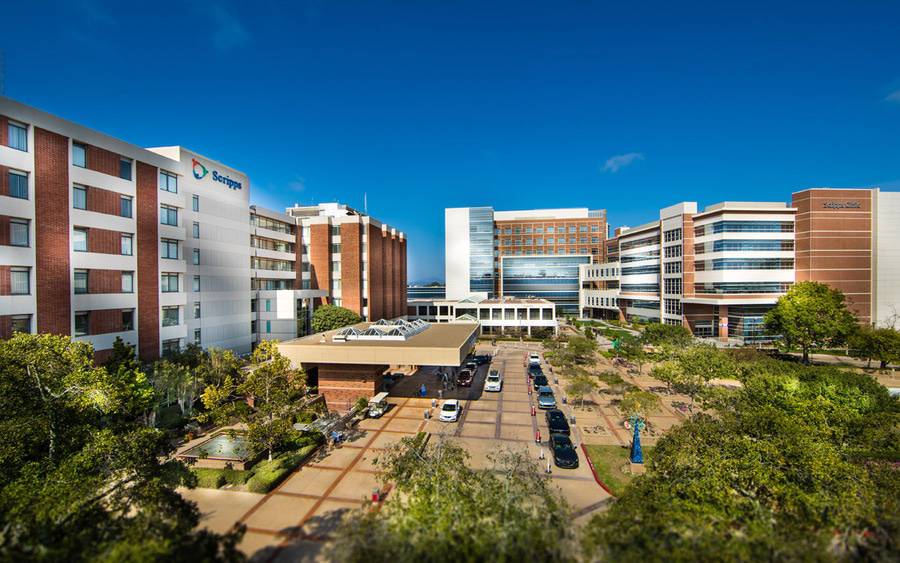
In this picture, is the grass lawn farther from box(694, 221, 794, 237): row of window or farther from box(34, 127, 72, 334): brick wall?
box(694, 221, 794, 237): row of window

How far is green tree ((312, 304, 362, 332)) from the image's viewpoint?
5375cm

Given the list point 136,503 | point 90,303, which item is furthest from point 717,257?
point 90,303

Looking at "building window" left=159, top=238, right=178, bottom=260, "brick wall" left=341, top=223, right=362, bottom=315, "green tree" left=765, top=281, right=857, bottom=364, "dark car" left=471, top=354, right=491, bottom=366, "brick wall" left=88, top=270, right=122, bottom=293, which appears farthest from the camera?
"brick wall" left=341, top=223, right=362, bottom=315

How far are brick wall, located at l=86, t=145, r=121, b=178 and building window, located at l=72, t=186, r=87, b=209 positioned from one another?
1971 mm

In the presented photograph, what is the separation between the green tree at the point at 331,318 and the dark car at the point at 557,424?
3414 cm

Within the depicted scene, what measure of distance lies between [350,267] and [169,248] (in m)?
29.1

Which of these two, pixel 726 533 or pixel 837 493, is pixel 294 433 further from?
pixel 837 493

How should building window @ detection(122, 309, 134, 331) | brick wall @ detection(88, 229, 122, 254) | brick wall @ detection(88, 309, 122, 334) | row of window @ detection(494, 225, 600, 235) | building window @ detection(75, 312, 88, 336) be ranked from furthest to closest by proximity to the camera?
row of window @ detection(494, 225, 600, 235), building window @ detection(122, 309, 134, 331), brick wall @ detection(88, 229, 122, 254), brick wall @ detection(88, 309, 122, 334), building window @ detection(75, 312, 88, 336)

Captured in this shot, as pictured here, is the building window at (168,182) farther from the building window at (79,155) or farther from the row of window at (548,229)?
the row of window at (548,229)

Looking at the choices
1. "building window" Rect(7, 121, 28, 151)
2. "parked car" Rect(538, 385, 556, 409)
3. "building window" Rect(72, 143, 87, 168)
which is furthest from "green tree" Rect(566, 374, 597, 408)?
"building window" Rect(7, 121, 28, 151)

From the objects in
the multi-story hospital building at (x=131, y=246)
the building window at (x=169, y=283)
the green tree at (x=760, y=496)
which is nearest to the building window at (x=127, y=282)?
the multi-story hospital building at (x=131, y=246)

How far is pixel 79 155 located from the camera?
29.8 metres

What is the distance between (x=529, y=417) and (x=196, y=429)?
82.7 feet

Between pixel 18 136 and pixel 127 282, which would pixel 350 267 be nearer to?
pixel 127 282
